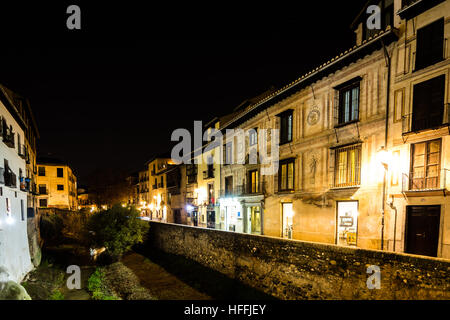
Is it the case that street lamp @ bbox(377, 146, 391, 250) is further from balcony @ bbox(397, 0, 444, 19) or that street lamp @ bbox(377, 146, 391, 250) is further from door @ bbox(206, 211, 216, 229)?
door @ bbox(206, 211, 216, 229)

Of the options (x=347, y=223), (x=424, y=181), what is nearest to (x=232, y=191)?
(x=347, y=223)

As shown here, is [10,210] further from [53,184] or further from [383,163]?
[53,184]

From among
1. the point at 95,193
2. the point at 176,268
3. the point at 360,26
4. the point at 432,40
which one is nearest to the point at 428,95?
the point at 432,40

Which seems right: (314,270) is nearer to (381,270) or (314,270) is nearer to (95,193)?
(381,270)

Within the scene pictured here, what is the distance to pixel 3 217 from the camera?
1186 cm

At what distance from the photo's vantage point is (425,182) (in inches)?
404

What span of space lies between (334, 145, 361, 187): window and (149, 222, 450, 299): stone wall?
459 centimetres

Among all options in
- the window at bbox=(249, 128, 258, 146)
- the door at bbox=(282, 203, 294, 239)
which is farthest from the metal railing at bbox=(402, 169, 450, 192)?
the window at bbox=(249, 128, 258, 146)

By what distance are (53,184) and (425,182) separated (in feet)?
173

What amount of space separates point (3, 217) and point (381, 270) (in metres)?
16.4

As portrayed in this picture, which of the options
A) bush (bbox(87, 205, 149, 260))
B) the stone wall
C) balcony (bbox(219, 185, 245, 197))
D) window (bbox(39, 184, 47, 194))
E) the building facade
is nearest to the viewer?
the stone wall

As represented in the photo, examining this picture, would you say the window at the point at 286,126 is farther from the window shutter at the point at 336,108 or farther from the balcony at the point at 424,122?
the balcony at the point at 424,122

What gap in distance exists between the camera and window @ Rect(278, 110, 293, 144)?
17438mm

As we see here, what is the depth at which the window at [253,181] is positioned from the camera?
20.8 meters
